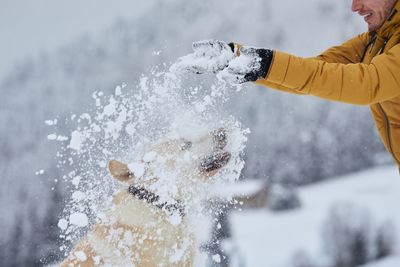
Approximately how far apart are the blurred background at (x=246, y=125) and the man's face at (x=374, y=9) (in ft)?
7.45

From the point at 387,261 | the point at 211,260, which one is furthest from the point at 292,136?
the point at 211,260

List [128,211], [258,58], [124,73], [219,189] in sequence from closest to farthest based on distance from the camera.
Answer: [258,58] < [128,211] < [219,189] < [124,73]

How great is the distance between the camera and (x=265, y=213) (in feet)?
18.8

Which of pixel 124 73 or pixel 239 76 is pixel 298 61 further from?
pixel 124 73

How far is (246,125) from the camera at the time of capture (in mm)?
4449

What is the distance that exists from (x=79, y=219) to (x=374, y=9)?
5.59 feet

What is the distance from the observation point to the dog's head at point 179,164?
1810 millimetres

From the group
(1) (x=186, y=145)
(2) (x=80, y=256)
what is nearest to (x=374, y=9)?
(1) (x=186, y=145)

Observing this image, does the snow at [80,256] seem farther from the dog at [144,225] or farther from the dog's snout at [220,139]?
the dog's snout at [220,139]

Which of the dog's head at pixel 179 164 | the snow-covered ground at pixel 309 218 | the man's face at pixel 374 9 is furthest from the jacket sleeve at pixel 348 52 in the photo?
the snow-covered ground at pixel 309 218

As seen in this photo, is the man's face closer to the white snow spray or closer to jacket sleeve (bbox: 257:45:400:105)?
jacket sleeve (bbox: 257:45:400:105)

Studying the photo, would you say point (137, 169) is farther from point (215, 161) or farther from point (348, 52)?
point (348, 52)

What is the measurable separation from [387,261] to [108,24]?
486 centimetres

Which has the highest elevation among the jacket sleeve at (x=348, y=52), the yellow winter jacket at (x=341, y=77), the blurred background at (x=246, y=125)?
the yellow winter jacket at (x=341, y=77)
